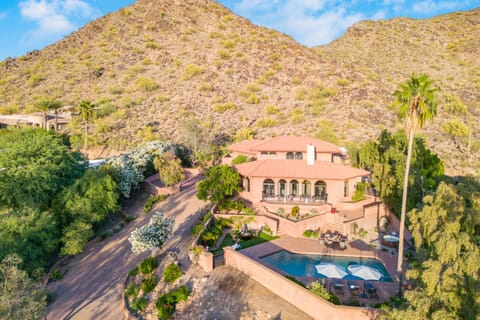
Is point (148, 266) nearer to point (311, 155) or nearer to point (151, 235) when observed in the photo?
point (151, 235)

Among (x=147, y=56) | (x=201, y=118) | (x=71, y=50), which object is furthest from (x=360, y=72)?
(x=71, y=50)

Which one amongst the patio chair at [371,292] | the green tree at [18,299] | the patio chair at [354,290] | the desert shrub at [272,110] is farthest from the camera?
→ the desert shrub at [272,110]

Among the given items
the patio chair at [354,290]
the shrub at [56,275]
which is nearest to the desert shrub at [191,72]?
the shrub at [56,275]

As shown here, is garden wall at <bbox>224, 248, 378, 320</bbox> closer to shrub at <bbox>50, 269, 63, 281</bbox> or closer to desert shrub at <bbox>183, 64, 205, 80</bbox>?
shrub at <bbox>50, 269, 63, 281</bbox>

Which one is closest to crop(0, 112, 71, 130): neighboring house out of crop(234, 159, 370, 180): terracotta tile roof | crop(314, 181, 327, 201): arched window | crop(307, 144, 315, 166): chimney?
crop(234, 159, 370, 180): terracotta tile roof

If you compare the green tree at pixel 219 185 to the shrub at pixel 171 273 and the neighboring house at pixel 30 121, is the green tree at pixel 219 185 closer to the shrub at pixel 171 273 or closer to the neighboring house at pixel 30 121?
the shrub at pixel 171 273

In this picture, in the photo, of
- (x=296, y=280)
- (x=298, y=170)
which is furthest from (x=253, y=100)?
(x=296, y=280)
